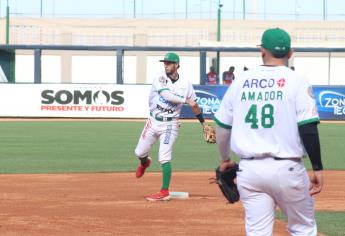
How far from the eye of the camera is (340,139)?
2622 cm

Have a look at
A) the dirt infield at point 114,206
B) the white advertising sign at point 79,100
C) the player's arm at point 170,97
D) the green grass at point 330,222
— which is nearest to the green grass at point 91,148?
the dirt infield at point 114,206

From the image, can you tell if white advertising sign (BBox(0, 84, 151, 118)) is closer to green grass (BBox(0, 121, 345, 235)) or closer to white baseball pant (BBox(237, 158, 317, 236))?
green grass (BBox(0, 121, 345, 235))

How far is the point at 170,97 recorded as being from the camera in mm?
12836

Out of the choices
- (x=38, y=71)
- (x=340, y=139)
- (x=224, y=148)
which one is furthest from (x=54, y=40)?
(x=224, y=148)

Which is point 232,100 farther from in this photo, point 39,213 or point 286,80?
point 39,213

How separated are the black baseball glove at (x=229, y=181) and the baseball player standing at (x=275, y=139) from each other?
31cm

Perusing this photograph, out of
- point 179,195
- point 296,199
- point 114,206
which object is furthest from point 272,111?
point 179,195

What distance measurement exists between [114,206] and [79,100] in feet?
75.6

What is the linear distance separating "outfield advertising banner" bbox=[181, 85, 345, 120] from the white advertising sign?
1914mm

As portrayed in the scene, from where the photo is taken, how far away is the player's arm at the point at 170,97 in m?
12.8

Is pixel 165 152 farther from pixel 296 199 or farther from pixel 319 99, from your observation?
pixel 319 99

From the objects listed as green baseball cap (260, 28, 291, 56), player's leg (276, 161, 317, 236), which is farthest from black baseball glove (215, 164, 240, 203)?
green baseball cap (260, 28, 291, 56)

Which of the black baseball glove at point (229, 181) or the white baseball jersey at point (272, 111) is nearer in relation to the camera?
the white baseball jersey at point (272, 111)

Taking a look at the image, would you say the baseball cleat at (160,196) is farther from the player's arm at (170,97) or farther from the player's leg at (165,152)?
the player's arm at (170,97)
